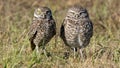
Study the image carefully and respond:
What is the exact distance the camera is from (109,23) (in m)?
10.5

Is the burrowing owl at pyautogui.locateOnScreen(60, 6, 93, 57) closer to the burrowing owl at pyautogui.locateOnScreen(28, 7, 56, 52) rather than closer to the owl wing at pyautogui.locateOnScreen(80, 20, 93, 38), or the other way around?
the owl wing at pyautogui.locateOnScreen(80, 20, 93, 38)

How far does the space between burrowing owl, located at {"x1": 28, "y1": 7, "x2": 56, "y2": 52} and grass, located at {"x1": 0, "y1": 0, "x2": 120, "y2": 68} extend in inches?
5.5

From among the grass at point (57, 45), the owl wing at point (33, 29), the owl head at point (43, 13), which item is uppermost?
the owl head at point (43, 13)

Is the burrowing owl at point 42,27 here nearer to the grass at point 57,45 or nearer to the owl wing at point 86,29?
the grass at point 57,45

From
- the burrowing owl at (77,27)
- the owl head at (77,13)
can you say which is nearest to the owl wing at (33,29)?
the burrowing owl at (77,27)

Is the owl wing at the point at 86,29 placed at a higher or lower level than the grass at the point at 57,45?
higher

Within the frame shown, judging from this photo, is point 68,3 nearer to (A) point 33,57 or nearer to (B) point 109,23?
(B) point 109,23

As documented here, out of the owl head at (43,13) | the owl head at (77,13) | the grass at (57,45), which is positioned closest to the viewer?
the grass at (57,45)

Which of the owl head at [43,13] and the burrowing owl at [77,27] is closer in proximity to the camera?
the burrowing owl at [77,27]

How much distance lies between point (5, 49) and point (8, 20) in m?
2.22

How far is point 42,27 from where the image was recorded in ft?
25.5

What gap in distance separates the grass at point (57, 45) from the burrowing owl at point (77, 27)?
0.21 meters

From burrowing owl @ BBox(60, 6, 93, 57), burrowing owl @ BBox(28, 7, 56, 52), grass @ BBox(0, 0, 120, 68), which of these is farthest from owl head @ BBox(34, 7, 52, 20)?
grass @ BBox(0, 0, 120, 68)

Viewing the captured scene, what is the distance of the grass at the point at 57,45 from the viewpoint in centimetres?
708
